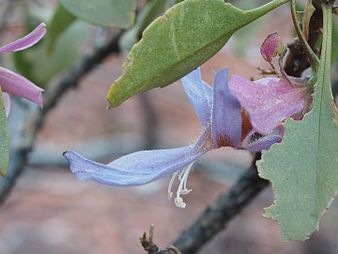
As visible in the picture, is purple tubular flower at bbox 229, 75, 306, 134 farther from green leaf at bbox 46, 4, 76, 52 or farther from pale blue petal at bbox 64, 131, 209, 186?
green leaf at bbox 46, 4, 76, 52

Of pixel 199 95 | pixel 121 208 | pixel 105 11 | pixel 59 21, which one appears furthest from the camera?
pixel 121 208

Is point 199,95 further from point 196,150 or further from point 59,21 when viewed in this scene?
point 59,21

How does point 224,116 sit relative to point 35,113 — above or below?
above

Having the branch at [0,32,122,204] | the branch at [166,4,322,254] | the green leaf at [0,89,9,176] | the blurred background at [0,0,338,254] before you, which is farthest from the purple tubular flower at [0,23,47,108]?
the blurred background at [0,0,338,254]

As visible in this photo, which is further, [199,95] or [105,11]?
[105,11]

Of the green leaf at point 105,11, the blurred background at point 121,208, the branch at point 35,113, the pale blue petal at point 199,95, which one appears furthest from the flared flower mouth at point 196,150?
the blurred background at point 121,208

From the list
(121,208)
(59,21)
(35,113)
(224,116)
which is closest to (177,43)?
(224,116)

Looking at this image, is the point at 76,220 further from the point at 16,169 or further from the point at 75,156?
the point at 75,156

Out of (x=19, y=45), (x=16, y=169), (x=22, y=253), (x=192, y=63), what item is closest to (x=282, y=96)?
(x=192, y=63)

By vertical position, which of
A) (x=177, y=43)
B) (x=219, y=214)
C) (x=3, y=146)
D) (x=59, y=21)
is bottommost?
(x=219, y=214)
